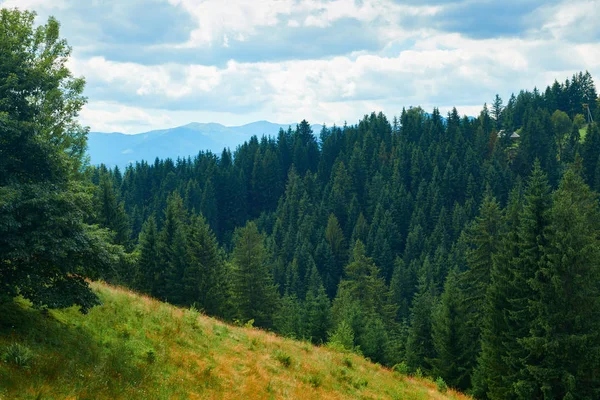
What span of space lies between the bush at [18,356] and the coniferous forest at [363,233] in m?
1.14

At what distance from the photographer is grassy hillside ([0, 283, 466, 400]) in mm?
10758

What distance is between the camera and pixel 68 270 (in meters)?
11.8

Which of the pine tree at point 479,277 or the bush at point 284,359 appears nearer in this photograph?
the bush at point 284,359

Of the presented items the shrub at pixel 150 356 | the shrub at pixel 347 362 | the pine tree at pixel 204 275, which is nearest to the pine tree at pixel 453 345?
the shrub at pixel 347 362

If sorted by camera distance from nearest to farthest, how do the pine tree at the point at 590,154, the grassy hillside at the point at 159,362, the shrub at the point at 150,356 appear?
the grassy hillside at the point at 159,362 → the shrub at the point at 150,356 → the pine tree at the point at 590,154

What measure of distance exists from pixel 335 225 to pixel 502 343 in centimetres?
8043

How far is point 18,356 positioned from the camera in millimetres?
10445

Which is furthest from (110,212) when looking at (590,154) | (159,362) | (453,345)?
(590,154)

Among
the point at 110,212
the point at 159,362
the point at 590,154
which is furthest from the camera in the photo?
the point at 590,154

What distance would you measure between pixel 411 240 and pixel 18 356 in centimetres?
9454

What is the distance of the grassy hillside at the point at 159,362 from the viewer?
10.8 meters

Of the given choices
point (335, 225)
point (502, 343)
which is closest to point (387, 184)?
point (335, 225)

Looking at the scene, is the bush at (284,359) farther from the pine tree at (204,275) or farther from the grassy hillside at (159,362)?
the pine tree at (204,275)

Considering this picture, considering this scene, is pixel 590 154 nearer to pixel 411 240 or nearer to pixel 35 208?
pixel 411 240
